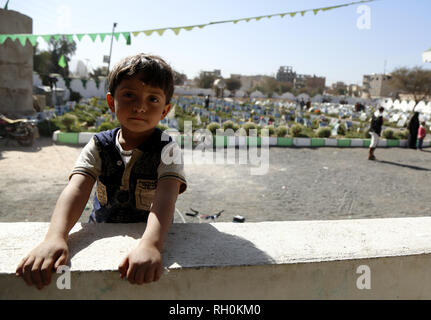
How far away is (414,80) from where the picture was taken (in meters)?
51.4

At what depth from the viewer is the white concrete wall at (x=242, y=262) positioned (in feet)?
3.49

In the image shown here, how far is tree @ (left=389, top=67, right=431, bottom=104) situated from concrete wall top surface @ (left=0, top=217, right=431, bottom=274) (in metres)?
56.0

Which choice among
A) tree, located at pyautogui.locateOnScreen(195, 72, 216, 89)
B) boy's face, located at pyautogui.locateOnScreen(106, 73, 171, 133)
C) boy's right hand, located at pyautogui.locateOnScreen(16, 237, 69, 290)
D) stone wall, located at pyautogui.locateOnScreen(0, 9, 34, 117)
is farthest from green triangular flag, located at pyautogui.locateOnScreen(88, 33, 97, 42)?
tree, located at pyautogui.locateOnScreen(195, 72, 216, 89)

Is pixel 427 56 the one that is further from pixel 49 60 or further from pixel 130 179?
pixel 49 60

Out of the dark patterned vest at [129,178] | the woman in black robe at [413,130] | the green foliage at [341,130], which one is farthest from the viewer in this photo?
the green foliage at [341,130]

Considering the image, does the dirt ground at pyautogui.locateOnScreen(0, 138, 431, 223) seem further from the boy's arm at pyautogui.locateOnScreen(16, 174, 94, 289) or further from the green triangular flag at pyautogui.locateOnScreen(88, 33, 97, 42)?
the boy's arm at pyautogui.locateOnScreen(16, 174, 94, 289)

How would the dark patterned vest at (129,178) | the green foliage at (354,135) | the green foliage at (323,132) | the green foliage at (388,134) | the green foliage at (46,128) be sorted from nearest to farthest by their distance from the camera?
the dark patterned vest at (129,178) < the green foliage at (46,128) < the green foliage at (323,132) < the green foliage at (388,134) < the green foliage at (354,135)

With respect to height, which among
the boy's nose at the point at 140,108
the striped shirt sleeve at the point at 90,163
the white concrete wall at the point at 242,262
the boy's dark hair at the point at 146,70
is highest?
the boy's dark hair at the point at 146,70

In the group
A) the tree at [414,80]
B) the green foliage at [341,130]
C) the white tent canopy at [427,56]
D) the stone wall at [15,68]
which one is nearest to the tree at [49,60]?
the stone wall at [15,68]

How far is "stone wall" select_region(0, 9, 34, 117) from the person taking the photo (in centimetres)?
1209

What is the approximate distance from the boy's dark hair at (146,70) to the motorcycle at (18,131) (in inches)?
385

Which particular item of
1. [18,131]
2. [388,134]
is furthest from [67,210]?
[388,134]

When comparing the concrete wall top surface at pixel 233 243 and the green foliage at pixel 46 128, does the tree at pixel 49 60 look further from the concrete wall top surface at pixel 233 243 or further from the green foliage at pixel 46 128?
the concrete wall top surface at pixel 233 243
